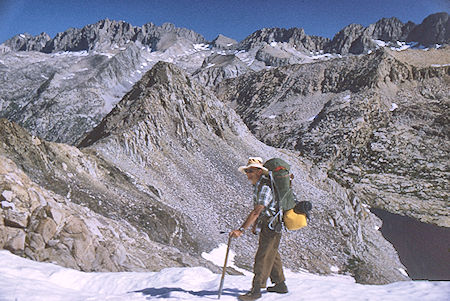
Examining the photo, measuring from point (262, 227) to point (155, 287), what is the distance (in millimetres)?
3246

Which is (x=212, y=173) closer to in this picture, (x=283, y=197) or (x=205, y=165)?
(x=205, y=165)

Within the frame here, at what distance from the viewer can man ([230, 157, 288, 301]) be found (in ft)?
20.6

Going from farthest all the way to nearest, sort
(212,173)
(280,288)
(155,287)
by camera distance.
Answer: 1. (212,173)
2. (155,287)
3. (280,288)

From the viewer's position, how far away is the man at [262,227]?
6.29 meters

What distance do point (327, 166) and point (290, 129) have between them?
22265mm

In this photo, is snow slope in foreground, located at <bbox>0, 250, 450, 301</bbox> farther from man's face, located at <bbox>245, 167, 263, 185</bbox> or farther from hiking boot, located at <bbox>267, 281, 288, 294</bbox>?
man's face, located at <bbox>245, 167, 263, 185</bbox>

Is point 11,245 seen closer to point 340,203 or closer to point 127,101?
point 127,101

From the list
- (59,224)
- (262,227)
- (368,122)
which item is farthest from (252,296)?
(368,122)

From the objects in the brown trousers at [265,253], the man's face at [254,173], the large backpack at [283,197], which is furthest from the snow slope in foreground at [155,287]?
the man's face at [254,173]

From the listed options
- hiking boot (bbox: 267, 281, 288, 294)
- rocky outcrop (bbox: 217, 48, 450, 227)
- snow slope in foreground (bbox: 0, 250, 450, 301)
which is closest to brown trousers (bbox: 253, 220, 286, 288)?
hiking boot (bbox: 267, 281, 288, 294)

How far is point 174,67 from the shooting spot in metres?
44.1

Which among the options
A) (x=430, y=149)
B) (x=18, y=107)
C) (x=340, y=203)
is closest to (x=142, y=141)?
(x=340, y=203)

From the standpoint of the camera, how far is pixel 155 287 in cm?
768

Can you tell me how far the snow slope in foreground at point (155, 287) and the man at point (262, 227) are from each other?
0.43m
